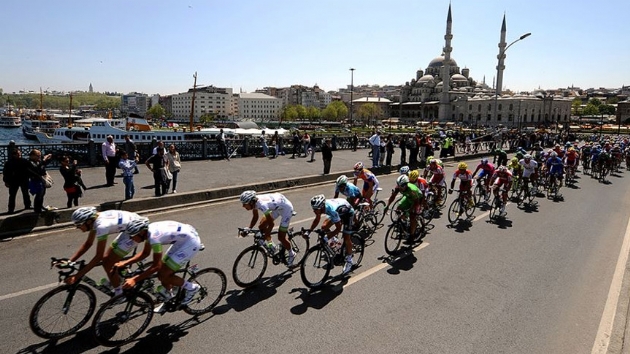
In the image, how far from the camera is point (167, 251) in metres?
5.08

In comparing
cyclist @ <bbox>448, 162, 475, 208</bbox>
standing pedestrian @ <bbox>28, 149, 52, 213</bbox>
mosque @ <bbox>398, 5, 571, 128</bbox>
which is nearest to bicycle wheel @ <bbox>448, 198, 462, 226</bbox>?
cyclist @ <bbox>448, 162, 475, 208</bbox>

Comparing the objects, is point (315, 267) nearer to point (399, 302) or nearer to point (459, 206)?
point (399, 302)

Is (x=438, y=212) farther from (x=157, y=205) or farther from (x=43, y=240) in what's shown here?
(x=43, y=240)

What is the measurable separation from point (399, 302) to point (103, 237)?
4368 mm

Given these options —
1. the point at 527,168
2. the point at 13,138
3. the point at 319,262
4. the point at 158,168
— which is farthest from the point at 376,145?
the point at 13,138

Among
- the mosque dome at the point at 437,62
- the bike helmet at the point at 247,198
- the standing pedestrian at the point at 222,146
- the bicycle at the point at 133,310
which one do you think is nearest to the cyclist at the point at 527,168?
the bike helmet at the point at 247,198

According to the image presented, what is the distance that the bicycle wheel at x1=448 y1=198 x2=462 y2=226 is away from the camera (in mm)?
11127

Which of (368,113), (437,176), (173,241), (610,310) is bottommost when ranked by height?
(610,310)

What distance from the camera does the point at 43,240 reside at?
838 centimetres

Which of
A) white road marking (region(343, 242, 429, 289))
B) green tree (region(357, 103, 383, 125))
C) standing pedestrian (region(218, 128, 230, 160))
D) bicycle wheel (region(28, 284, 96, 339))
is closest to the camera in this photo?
bicycle wheel (region(28, 284, 96, 339))

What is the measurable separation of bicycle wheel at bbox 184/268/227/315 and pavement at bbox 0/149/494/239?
586cm

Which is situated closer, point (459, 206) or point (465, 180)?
point (465, 180)

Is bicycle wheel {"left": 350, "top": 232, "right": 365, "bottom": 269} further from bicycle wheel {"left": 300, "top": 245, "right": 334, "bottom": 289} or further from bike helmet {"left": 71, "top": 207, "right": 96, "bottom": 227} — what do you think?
bike helmet {"left": 71, "top": 207, "right": 96, "bottom": 227}

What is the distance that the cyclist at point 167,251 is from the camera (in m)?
4.81
